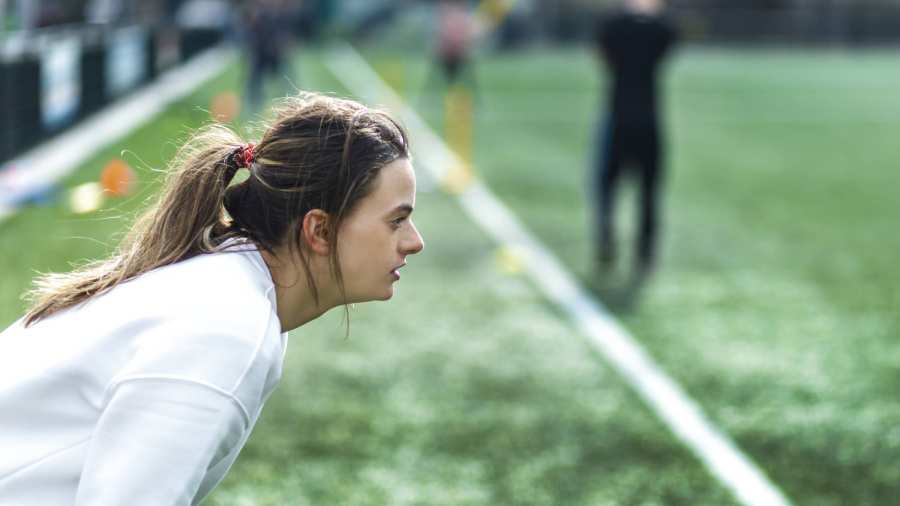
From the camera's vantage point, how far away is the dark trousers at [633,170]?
9.61 meters

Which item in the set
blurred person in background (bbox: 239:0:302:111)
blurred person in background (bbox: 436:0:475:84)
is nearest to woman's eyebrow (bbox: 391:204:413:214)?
blurred person in background (bbox: 239:0:302:111)

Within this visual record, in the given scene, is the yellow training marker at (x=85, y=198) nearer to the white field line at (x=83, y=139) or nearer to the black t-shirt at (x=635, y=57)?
the white field line at (x=83, y=139)

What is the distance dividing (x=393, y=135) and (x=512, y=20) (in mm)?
36460

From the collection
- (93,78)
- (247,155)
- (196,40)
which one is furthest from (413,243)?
(196,40)

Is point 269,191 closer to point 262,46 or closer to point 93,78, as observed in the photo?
point 93,78

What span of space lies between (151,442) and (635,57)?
7.87 m

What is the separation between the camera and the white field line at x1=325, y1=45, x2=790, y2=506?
226 inches

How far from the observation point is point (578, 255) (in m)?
10.9

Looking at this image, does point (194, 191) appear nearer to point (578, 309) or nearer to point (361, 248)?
point (361, 248)

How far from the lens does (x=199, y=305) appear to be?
208cm

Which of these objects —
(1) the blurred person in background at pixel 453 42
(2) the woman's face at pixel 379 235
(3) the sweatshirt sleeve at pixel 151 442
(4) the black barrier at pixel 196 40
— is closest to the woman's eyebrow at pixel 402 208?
(2) the woman's face at pixel 379 235

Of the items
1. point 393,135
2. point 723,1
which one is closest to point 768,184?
point 393,135

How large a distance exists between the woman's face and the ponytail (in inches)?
8.3

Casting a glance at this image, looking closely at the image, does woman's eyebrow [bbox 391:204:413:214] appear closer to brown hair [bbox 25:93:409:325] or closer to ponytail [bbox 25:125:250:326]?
brown hair [bbox 25:93:409:325]
